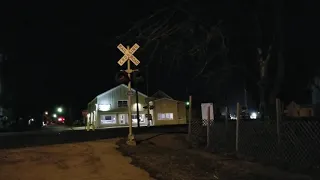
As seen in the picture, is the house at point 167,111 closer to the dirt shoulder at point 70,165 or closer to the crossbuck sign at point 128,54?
the crossbuck sign at point 128,54

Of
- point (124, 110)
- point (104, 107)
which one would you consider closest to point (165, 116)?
point (124, 110)

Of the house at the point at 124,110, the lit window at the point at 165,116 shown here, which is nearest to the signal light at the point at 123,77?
the house at the point at 124,110

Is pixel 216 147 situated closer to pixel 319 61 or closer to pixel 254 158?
pixel 254 158

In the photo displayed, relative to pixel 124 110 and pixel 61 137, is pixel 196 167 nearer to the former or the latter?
pixel 61 137

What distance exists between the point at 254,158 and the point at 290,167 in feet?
6.54

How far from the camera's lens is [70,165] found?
45.2 ft

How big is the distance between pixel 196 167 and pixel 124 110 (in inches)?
2342

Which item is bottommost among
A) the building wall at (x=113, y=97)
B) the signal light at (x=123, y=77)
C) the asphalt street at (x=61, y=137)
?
the asphalt street at (x=61, y=137)

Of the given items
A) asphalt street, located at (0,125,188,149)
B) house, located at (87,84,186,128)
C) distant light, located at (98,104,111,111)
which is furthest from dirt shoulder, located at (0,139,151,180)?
distant light, located at (98,104,111,111)

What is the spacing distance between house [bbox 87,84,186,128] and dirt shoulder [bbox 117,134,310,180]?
2108 inches

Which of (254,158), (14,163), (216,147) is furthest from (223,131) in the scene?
(14,163)

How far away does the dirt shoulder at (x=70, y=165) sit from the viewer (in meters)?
11.8

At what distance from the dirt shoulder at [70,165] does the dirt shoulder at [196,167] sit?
422 millimetres

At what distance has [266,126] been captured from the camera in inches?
495
